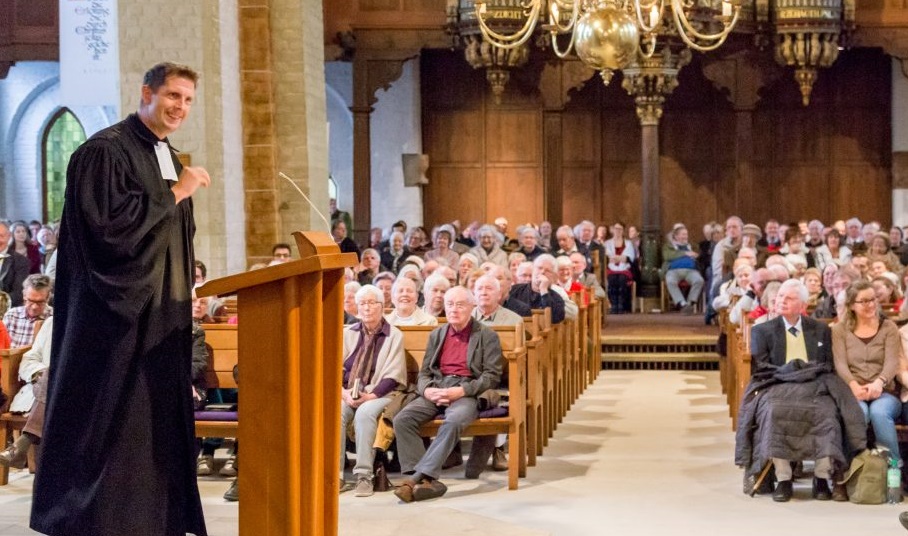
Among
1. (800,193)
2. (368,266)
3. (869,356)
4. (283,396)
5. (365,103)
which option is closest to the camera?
(283,396)

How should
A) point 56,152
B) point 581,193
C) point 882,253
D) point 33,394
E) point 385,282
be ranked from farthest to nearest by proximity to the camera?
1. point 56,152
2. point 581,193
3. point 882,253
4. point 385,282
5. point 33,394

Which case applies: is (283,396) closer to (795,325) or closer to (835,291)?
(795,325)

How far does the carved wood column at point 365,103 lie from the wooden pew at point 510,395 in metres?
9.62

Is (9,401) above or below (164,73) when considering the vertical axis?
below

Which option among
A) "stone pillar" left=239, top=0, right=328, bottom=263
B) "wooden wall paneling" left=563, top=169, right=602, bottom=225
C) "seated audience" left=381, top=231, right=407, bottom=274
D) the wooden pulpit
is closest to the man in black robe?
the wooden pulpit

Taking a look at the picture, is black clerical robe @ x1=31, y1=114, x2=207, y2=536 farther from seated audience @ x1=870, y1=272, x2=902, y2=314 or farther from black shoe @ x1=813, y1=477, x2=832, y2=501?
seated audience @ x1=870, y1=272, x2=902, y2=314

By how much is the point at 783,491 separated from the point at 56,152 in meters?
14.8

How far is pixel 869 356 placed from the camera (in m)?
7.86

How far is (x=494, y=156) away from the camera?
1969cm

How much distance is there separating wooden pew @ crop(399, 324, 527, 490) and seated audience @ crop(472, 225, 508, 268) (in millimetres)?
5952

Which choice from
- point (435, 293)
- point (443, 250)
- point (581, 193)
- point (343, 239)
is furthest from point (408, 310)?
point (581, 193)

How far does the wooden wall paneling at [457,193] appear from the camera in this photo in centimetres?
1970

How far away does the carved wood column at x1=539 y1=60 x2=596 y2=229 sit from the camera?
730 inches

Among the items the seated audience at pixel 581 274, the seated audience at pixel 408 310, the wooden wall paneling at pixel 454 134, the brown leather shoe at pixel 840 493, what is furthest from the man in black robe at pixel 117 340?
the wooden wall paneling at pixel 454 134
